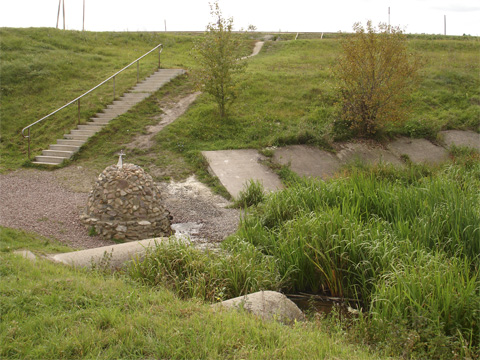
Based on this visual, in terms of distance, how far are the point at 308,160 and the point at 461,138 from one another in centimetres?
659

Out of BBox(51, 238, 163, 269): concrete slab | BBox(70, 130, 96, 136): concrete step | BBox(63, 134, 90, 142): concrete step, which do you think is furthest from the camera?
BBox(70, 130, 96, 136): concrete step

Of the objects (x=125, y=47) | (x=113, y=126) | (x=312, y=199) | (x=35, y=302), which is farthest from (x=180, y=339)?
(x=125, y=47)

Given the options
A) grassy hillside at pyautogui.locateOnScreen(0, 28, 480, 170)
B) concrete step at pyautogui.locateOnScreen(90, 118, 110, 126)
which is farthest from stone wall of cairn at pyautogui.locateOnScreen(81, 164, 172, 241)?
concrete step at pyautogui.locateOnScreen(90, 118, 110, 126)

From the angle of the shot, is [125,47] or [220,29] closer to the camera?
[220,29]

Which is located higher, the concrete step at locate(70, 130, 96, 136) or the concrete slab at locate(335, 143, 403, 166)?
the concrete step at locate(70, 130, 96, 136)

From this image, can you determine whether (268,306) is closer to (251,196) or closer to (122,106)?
(251,196)

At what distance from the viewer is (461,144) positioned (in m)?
15.3

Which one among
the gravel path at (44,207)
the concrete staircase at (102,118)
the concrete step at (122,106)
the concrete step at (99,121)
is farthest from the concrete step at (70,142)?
the concrete step at (122,106)

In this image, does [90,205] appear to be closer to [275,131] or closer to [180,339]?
[180,339]

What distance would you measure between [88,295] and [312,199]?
4762 mm

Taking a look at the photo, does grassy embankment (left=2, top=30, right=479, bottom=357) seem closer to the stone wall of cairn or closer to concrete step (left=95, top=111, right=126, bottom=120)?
concrete step (left=95, top=111, right=126, bottom=120)

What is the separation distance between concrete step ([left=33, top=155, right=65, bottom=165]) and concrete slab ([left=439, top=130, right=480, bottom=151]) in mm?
12834

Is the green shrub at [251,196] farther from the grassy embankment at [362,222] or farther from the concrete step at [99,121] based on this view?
the concrete step at [99,121]

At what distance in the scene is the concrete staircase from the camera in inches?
522
